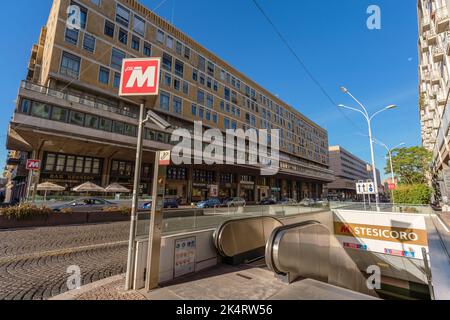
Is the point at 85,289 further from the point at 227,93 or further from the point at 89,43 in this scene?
the point at 227,93

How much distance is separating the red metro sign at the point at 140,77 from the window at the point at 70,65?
2521cm

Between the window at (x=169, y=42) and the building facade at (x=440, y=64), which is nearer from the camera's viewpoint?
the building facade at (x=440, y=64)

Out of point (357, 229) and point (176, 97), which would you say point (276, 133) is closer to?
point (176, 97)

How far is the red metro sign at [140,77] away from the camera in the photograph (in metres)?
4.76

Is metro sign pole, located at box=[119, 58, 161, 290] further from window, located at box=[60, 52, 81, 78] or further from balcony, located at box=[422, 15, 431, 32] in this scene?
balcony, located at box=[422, 15, 431, 32]

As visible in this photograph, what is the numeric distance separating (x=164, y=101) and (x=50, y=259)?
96.4 ft

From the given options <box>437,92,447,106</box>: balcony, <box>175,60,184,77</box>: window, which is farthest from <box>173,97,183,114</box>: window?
<box>437,92,447,106</box>: balcony

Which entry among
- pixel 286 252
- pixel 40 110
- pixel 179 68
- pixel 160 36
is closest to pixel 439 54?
pixel 286 252

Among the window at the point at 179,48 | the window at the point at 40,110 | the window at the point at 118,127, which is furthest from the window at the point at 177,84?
the window at the point at 40,110

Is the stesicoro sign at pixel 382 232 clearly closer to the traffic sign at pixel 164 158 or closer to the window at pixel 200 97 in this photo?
the traffic sign at pixel 164 158

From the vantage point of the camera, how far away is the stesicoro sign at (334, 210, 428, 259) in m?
11.6

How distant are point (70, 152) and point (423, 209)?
112 ft

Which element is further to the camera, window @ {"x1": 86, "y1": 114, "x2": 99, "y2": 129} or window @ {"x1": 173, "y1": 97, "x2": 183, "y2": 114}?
window @ {"x1": 173, "y1": 97, "x2": 183, "y2": 114}
